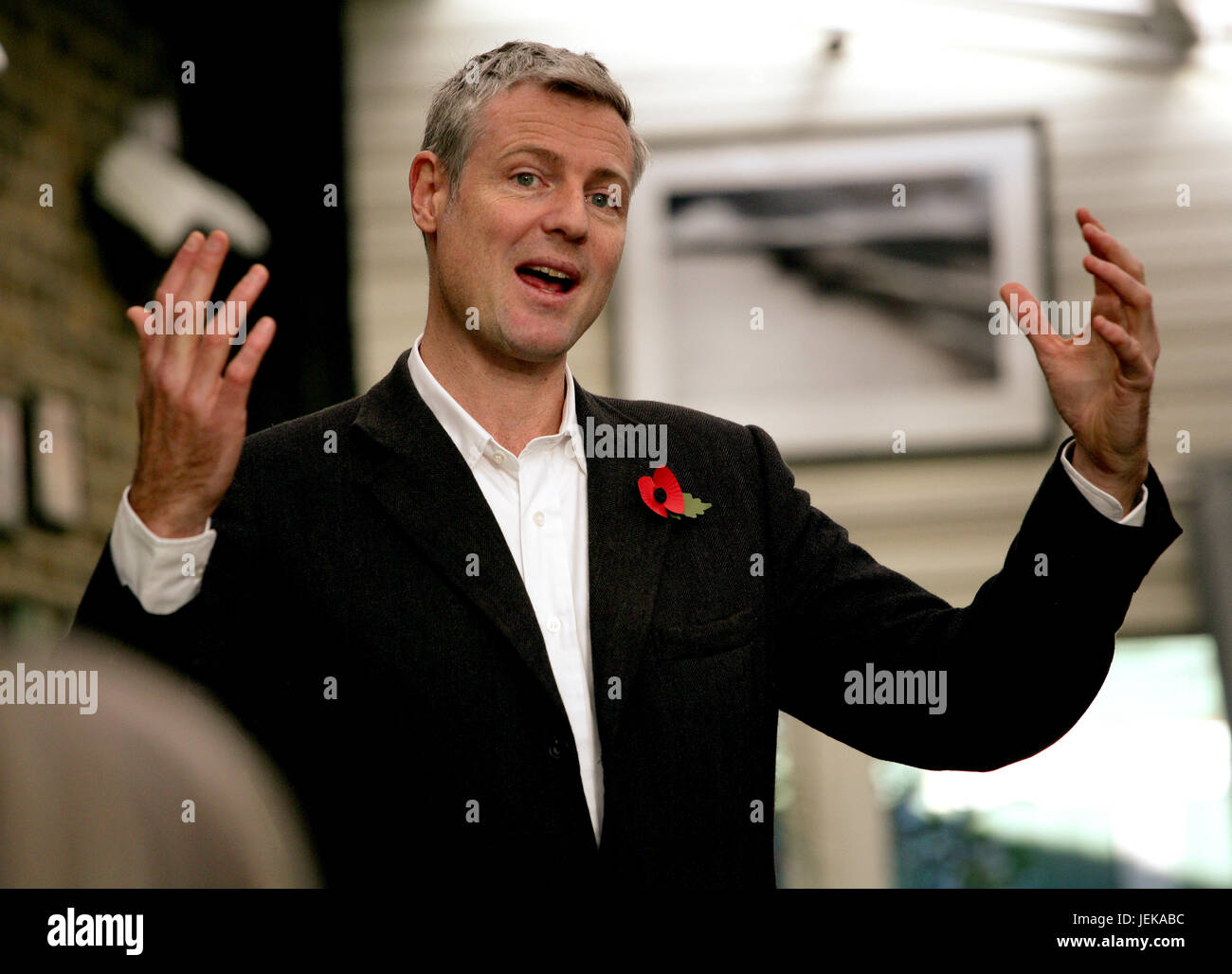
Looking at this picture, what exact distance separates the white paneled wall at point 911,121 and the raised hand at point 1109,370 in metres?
2.46

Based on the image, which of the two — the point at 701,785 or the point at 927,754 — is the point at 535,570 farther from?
the point at 927,754

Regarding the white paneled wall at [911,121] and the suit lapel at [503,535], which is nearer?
the suit lapel at [503,535]

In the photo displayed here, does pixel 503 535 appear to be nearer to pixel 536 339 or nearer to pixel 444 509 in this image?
pixel 444 509

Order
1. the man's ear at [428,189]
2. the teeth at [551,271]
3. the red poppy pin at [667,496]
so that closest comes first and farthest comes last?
the red poppy pin at [667,496], the teeth at [551,271], the man's ear at [428,189]

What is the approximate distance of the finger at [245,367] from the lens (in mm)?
1385

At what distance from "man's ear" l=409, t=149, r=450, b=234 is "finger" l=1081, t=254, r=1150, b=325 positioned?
921 mm

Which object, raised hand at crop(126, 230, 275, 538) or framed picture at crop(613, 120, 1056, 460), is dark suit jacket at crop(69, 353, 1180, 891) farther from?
framed picture at crop(613, 120, 1056, 460)

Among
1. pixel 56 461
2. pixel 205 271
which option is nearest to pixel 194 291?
pixel 205 271

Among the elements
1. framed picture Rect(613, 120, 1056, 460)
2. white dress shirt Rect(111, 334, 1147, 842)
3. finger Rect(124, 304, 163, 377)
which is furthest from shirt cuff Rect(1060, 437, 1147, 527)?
framed picture Rect(613, 120, 1056, 460)

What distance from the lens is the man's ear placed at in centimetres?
204

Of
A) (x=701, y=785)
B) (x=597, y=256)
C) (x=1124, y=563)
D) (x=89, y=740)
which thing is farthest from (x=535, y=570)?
(x=89, y=740)

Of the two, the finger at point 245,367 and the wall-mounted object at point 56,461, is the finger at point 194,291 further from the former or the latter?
the wall-mounted object at point 56,461

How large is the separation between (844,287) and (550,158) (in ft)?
7.74

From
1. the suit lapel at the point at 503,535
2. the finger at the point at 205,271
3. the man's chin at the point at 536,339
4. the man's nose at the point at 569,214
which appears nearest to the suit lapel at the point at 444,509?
the suit lapel at the point at 503,535
